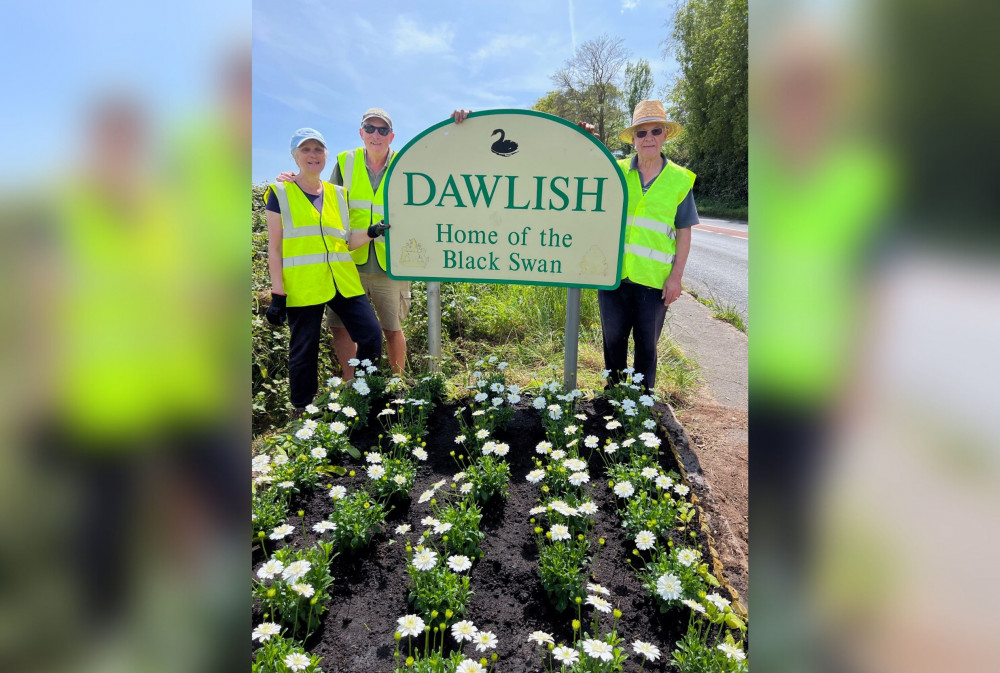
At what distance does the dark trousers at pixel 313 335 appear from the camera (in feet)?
10.9

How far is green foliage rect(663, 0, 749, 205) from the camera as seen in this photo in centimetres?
2230

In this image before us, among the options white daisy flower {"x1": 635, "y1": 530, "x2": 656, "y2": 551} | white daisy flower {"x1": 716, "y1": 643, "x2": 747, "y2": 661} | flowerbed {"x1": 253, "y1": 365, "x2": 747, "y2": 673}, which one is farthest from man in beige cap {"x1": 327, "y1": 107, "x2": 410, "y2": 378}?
white daisy flower {"x1": 716, "y1": 643, "x2": 747, "y2": 661}

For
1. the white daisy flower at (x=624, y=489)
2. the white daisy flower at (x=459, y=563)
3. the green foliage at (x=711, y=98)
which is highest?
the green foliage at (x=711, y=98)

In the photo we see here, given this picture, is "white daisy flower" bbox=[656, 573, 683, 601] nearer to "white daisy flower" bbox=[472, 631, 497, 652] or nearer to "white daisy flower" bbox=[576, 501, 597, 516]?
"white daisy flower" bbox=[576, 501, 597, 516]

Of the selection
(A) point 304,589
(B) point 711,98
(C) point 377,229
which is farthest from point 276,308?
(B) point 711,98

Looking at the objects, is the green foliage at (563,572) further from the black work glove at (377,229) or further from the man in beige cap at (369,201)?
the black work glove at (377,229)

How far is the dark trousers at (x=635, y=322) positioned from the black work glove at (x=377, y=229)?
4.56 feet

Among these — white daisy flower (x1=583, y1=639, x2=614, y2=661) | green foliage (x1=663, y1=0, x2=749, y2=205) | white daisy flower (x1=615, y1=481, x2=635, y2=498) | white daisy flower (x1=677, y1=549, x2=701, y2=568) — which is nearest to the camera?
white daisy flower (x1=583, y1=639, x2=614, y2=661)

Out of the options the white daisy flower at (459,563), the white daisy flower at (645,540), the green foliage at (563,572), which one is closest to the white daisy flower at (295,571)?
the white daisy flower at (459,563)

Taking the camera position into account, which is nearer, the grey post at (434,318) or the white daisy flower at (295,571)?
the white daisy flower at (295,571)

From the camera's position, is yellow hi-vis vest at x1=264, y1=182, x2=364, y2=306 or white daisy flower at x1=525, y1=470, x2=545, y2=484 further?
yellow hi-vis vest at x1=264, y1=182, x2=364, y2=306

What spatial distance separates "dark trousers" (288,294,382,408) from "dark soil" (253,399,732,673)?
1301 mm

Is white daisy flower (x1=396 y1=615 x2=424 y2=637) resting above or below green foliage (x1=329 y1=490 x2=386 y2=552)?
below
